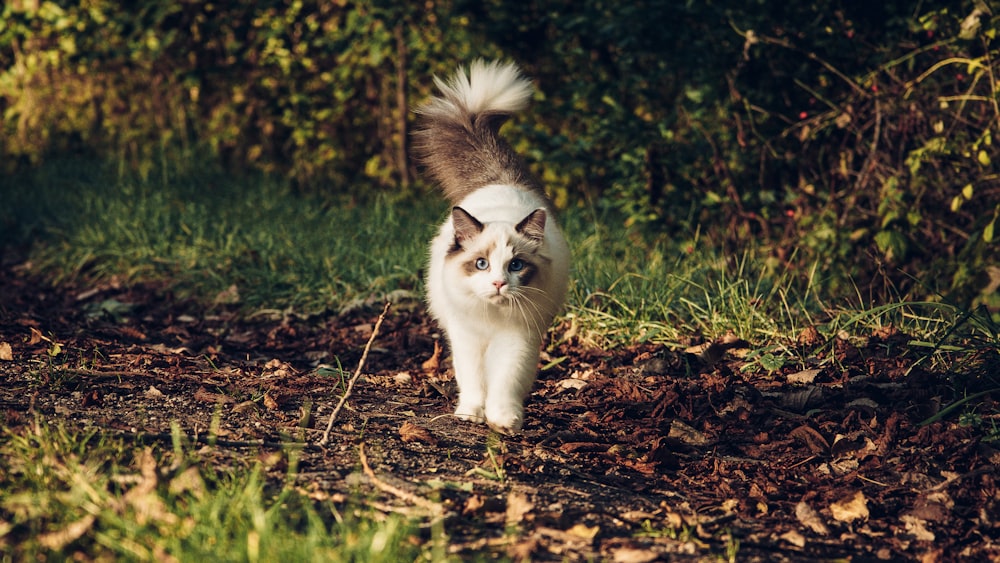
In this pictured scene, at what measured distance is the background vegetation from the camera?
6.02m

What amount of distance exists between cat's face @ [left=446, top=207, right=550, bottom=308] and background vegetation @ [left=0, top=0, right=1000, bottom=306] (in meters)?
1.81

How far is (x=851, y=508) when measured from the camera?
310cm

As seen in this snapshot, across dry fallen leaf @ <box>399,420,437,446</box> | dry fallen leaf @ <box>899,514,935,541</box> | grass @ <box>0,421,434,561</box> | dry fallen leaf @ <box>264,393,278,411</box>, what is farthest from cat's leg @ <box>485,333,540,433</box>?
dry fallen leaf @ <box>899,514,935,541</box>

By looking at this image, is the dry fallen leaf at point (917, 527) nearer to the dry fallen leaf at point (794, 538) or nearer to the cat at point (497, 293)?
the dry fallen leaf at point (794, 538)

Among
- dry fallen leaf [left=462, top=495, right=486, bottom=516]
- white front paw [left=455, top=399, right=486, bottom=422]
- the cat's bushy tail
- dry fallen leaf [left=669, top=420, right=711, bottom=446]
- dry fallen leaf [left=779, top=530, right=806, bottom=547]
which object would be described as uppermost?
the cat's bushy tail

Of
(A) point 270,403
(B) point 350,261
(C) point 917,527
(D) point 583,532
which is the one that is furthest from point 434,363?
(C) point 917,527

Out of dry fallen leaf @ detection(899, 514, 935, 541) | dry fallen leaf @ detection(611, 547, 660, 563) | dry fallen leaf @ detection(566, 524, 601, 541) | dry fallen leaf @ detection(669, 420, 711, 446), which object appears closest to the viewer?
dry fallen leaf @ detection(611, 547, 660, 563)

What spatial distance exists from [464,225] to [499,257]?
0.82 feet

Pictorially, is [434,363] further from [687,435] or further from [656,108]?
[656,108]

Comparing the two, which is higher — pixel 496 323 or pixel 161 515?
pixel 496 323

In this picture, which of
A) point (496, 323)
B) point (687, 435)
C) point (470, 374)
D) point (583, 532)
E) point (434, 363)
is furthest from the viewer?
point (434, 363)

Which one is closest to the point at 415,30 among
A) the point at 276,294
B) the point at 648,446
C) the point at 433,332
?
the point at 276,294

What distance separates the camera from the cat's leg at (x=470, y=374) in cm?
401

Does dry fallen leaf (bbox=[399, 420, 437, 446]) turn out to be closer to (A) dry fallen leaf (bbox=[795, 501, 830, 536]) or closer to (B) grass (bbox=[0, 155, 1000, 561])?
A: (B) grass (bbox=[0, 155, 1000, 561])
